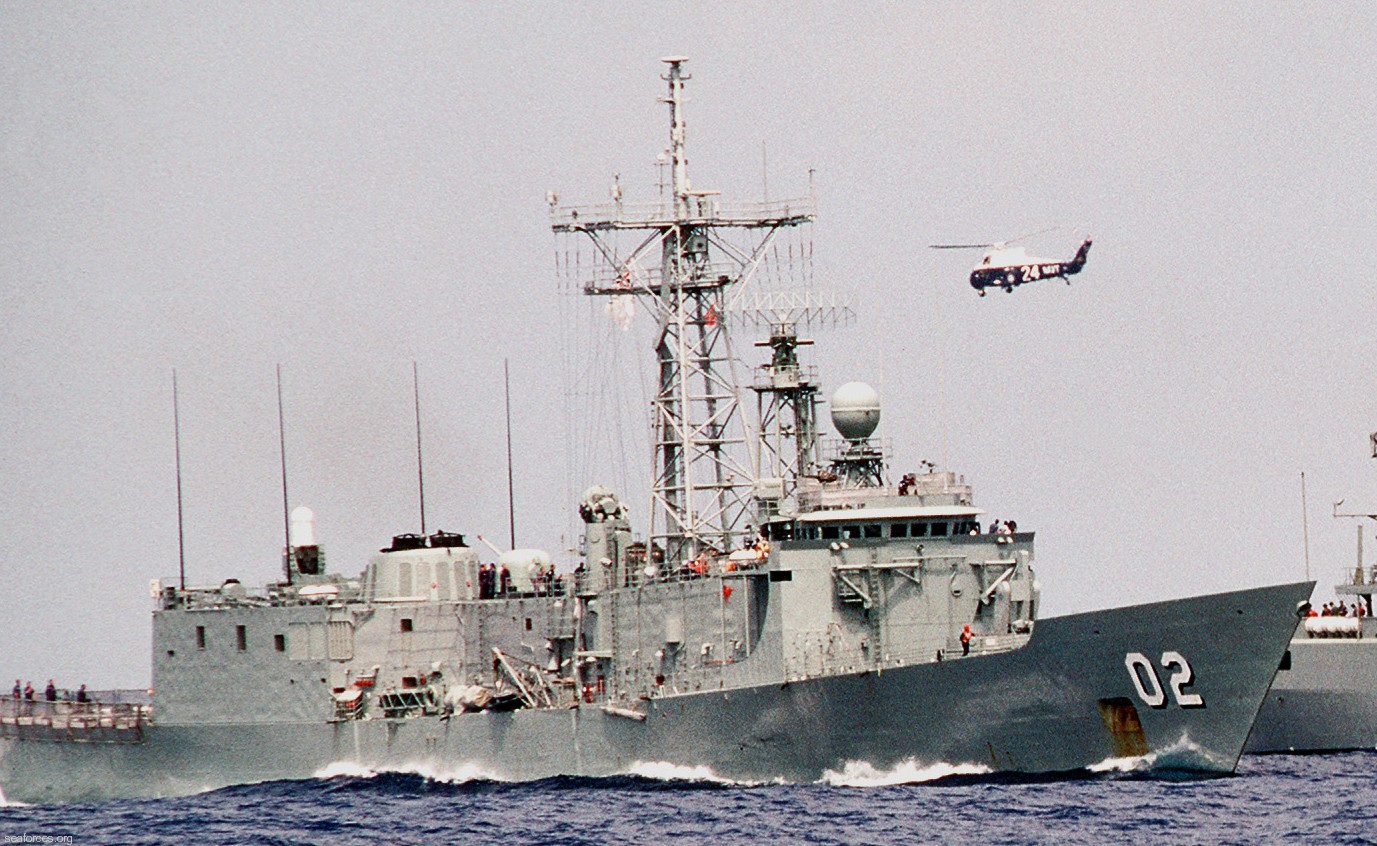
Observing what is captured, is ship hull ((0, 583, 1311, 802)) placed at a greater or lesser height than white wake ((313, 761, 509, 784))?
greater

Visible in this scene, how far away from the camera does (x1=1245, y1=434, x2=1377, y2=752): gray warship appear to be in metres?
48.1

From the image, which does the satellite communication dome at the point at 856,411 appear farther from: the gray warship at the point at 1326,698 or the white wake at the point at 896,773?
the gray warship at the point at 1326,698

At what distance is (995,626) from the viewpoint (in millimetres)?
39094

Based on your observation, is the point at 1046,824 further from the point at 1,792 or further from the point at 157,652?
the point at 1,792

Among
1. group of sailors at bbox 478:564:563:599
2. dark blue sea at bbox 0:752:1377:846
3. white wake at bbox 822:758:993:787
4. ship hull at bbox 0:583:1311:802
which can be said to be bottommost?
dark blue sea at bbox 0:752:1377:846

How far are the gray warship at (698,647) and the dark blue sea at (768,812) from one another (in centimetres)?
54

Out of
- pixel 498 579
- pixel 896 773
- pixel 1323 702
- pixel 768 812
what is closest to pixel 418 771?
pixel 498 579

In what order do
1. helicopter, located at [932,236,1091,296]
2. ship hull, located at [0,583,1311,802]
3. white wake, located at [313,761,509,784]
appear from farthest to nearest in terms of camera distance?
helicopter, located at [932,236,1091,296] → white wake, located at [313,761,509,784] → ship hull, located at [0,583,1311,802]

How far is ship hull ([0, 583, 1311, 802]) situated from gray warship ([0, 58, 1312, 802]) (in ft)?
0.13

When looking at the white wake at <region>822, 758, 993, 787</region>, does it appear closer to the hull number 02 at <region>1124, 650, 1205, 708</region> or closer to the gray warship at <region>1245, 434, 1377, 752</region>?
the hull number 02 at <region>1124, 650, 1205, 708</region>

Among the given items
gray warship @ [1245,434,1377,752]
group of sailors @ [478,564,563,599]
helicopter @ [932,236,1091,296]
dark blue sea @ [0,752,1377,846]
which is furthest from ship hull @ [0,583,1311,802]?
helicopter @ [932,236,1091,296]

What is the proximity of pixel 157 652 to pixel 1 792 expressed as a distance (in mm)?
5737

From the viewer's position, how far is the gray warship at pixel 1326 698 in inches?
1895

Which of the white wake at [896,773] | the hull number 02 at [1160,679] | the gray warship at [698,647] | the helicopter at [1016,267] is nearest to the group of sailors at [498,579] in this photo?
the gray warship at [698,647]
